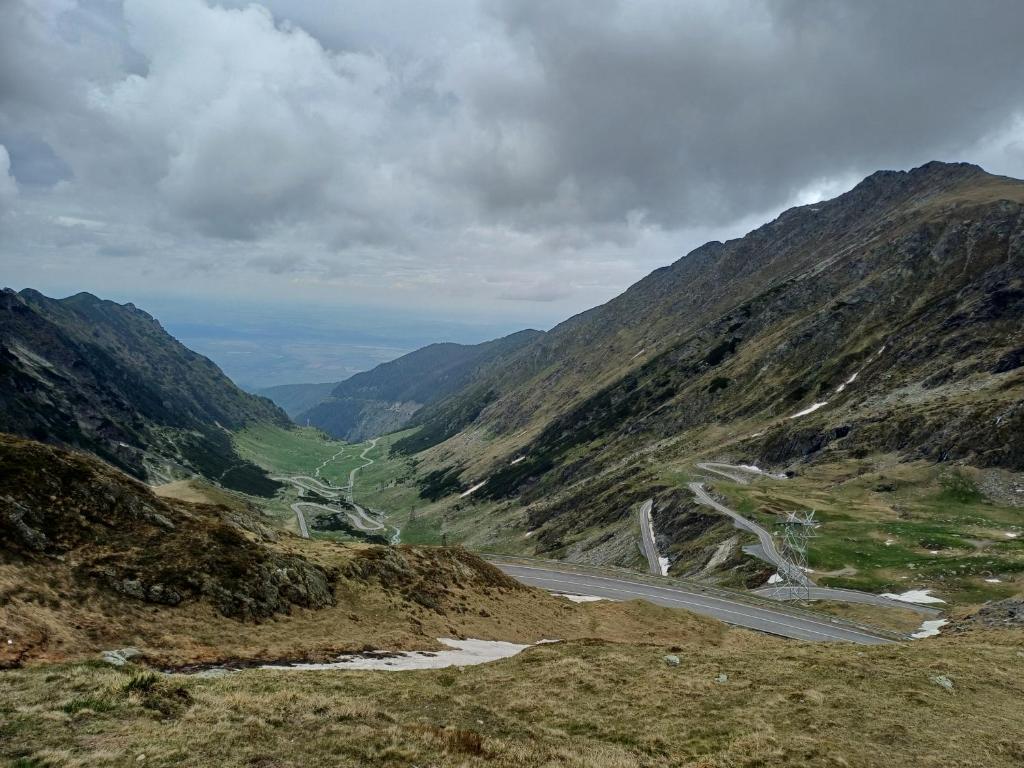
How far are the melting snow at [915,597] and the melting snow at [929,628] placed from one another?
8.01m

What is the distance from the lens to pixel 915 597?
232 ft

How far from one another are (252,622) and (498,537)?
536 feet

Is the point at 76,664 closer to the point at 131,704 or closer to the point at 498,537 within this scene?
the point at 131,704

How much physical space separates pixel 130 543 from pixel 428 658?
17.2 meters

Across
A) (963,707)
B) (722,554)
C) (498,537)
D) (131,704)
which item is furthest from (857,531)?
(498,537)

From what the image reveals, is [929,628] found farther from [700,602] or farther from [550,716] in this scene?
[550,716]

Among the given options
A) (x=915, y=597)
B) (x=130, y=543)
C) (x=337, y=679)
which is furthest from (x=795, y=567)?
(x=130, y=543)

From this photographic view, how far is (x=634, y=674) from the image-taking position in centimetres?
2728

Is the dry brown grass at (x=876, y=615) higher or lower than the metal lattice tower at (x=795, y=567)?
lower

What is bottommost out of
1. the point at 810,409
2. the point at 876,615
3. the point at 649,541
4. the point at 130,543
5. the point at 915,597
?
the point at 649,541

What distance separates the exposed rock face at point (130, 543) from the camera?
27375 millimetres

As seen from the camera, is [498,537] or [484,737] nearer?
[484,737]

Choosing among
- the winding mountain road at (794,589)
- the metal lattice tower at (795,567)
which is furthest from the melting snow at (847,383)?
the metal lattice tower at (795,567)

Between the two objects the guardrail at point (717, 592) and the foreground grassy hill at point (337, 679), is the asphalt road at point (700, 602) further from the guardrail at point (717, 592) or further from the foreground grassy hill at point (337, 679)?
the foreground grassy hill at point (337, 679)
